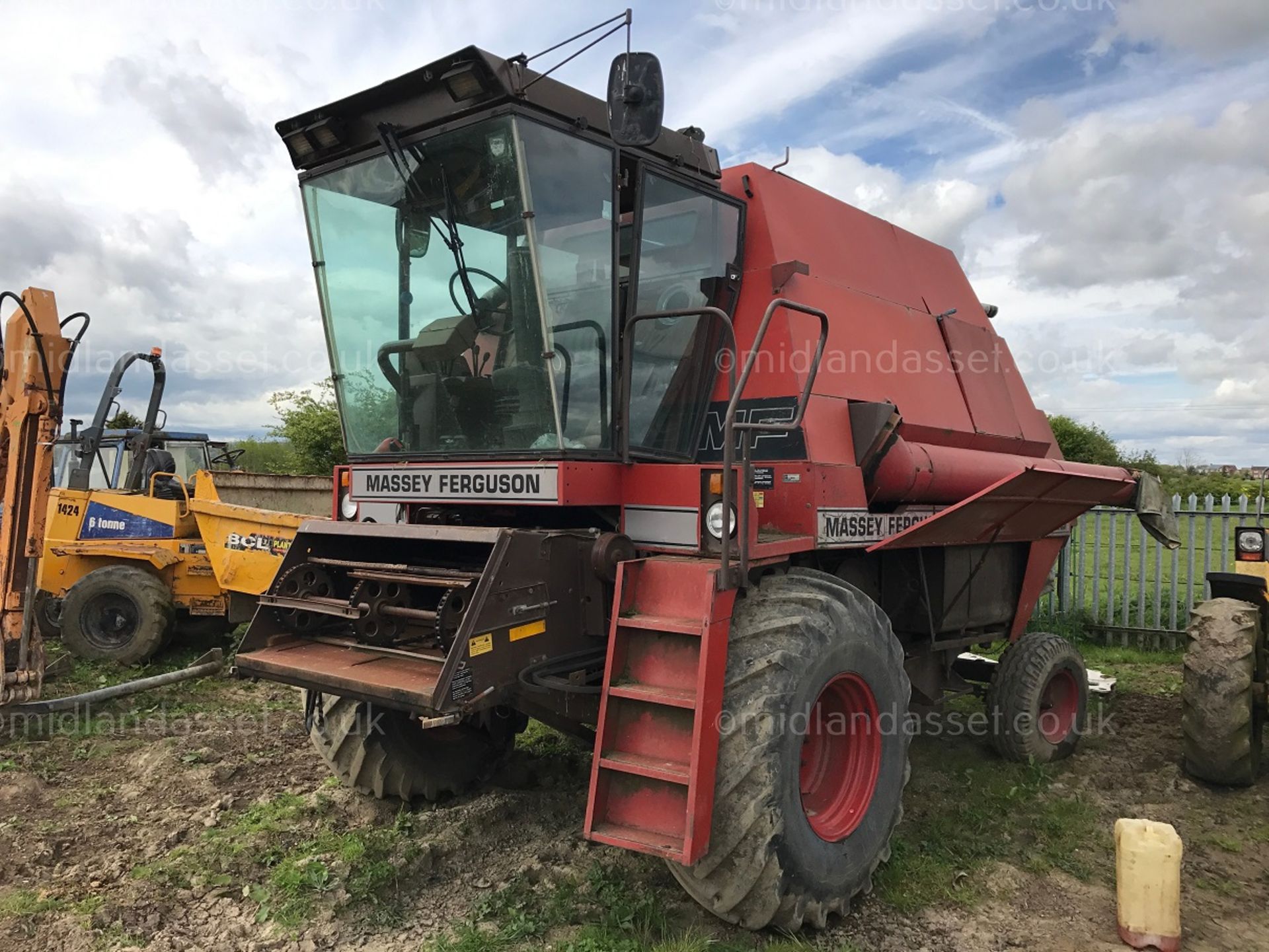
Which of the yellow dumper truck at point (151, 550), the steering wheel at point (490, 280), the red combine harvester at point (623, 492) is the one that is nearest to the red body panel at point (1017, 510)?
the red combine harvester at point (623, 492)

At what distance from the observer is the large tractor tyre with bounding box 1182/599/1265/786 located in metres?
4.69

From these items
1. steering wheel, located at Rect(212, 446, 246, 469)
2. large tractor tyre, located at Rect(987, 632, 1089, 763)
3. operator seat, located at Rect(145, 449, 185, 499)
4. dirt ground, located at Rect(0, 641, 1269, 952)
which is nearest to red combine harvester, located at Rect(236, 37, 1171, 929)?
dirt ground, located at Rect(0, 641, 1269, 952)

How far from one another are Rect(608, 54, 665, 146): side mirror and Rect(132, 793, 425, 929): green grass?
297 cm

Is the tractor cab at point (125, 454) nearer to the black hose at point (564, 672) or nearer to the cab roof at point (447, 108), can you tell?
the cab roof at point (447, 108)

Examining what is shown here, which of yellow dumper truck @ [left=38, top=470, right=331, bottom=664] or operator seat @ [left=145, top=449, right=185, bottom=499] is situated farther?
operator seat @ [left=145, top=449, right=185, bottom=499]

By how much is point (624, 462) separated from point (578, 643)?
764mm

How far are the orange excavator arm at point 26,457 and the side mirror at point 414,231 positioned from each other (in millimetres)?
2882

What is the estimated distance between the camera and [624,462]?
382 centimetres

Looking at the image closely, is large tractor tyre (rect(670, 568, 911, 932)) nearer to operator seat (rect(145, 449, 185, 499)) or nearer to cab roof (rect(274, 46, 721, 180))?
cab roof (rect(274, 46, 721, 180))

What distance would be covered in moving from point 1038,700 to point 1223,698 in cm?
91

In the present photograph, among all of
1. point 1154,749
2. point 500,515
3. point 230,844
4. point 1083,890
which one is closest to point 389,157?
point 500,515

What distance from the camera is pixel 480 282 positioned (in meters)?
3.85

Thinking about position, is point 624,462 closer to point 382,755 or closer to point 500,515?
point 500,515

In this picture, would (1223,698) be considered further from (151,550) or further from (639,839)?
(151,550)
